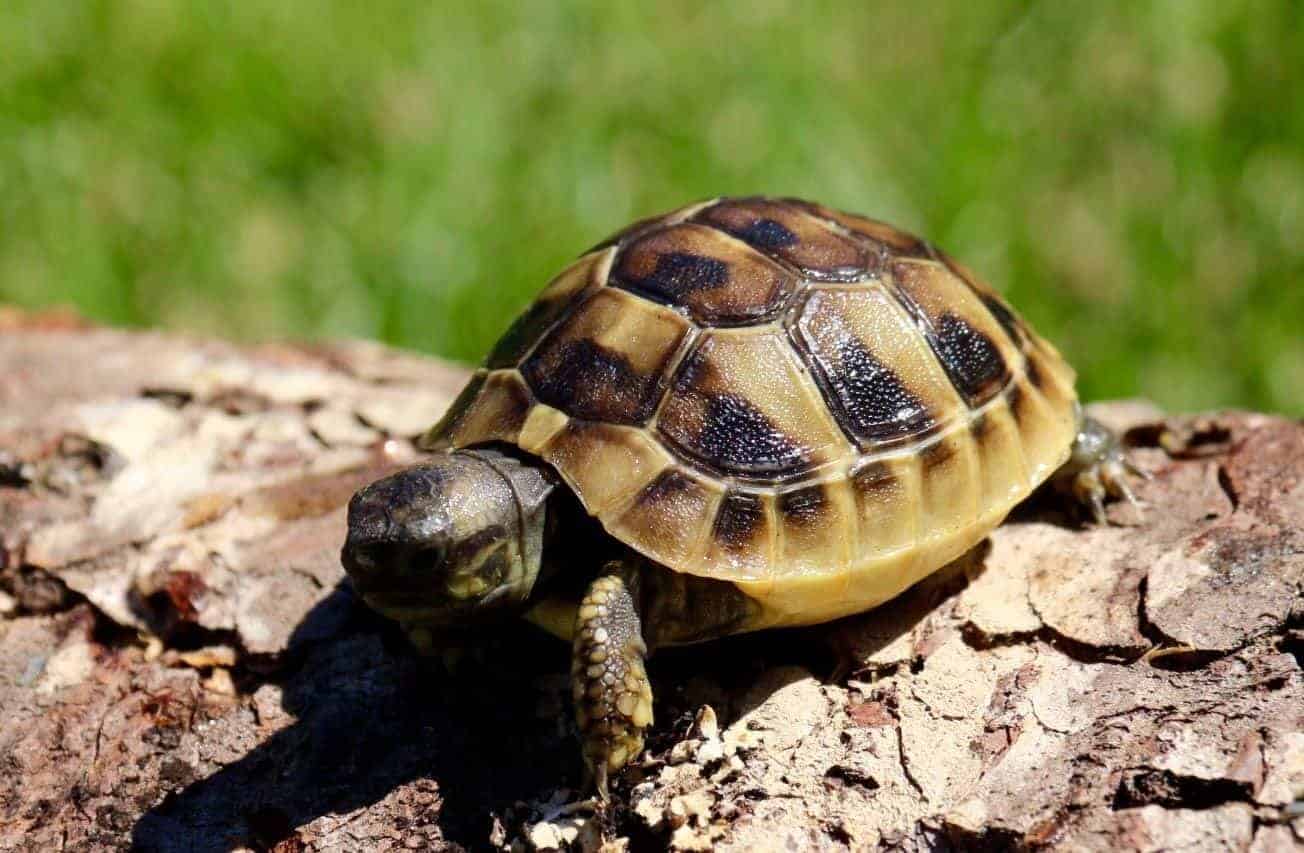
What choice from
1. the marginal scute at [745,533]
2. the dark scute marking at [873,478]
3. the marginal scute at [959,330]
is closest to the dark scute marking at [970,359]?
the marginal scute at [959,330]

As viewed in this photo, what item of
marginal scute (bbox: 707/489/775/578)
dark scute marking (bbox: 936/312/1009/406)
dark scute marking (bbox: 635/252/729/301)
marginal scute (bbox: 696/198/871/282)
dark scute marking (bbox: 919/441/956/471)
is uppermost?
marginal scute (bbox: 696/198/871/282)

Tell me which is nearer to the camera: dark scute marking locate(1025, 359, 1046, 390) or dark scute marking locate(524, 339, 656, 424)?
dark scute marking locate(524, 339, 656, 424)

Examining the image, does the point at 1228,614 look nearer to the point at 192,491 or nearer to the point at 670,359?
the point at 670,359

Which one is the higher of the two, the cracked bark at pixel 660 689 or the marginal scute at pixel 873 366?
the marginal scute at pixel 873 366

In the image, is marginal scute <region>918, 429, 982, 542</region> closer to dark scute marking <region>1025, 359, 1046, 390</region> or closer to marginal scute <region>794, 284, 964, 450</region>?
marginal scute <region>794, 284, 964, 450</region>

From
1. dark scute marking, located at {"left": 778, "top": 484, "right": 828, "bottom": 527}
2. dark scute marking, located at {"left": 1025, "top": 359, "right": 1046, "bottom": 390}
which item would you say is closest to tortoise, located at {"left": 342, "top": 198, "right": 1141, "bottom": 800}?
dark scute marking, located at {"left": 778, "top": 484, "right": 828, "bottom": 527}

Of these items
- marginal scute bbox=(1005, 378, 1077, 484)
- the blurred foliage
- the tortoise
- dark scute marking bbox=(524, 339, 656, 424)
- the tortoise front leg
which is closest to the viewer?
the tortoise front leg

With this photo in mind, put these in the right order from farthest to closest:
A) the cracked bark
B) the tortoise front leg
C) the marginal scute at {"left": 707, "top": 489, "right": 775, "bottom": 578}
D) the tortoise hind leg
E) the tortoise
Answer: the tortoise hind leg
the marginal scute at {"left": 707, "top": 489, "right": 775, "bottom": 578}
the tortoise
the tortoise front leg
the cracked bark

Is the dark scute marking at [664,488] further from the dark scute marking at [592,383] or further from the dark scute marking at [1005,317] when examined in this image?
the dark scute marking at [1005,317]

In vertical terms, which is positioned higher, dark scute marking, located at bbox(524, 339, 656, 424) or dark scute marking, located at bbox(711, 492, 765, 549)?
dark scute marking, located at bbox(524, 339, 656, 424)
